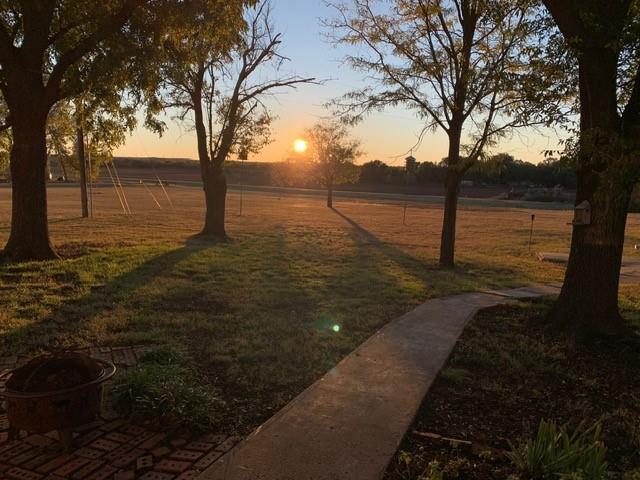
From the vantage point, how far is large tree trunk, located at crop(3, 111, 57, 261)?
33.9ft

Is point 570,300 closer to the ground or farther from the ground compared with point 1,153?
closer to the ground

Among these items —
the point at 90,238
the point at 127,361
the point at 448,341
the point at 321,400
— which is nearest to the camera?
the point at 321,400

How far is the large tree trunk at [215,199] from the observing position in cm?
1791

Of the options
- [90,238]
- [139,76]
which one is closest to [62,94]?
[139,76]

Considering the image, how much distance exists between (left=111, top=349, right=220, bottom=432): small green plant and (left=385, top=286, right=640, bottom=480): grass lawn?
57.0 inches

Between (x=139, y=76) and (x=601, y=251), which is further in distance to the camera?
(x=139, y=76)

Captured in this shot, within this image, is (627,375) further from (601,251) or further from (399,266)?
(399,266)

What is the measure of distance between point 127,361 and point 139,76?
24.0 ft

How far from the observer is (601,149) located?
524cm

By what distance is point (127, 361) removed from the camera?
504cm

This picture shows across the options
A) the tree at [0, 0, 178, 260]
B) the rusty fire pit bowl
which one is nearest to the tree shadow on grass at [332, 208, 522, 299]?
the rusty fire pit bowl

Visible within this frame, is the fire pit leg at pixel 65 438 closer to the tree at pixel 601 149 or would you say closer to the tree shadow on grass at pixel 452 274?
the tree at pixel 601 149

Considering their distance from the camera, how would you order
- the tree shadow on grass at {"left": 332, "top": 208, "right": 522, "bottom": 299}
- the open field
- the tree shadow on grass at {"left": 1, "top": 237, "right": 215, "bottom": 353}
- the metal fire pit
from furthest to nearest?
1. the tree shadow on grass at {"left": 332, "top": 208, "right": 522, "bottom": 299}
2. the tree shadow on grass at {"left": 1, "top": 237, "right": 215, "bottom": 353}
3. the open field
4. the metal fire pit

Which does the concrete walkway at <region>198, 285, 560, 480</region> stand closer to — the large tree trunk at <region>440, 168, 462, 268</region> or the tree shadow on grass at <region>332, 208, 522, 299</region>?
the tree shadow on grass at <region>332, 208, 522, 299</region>
